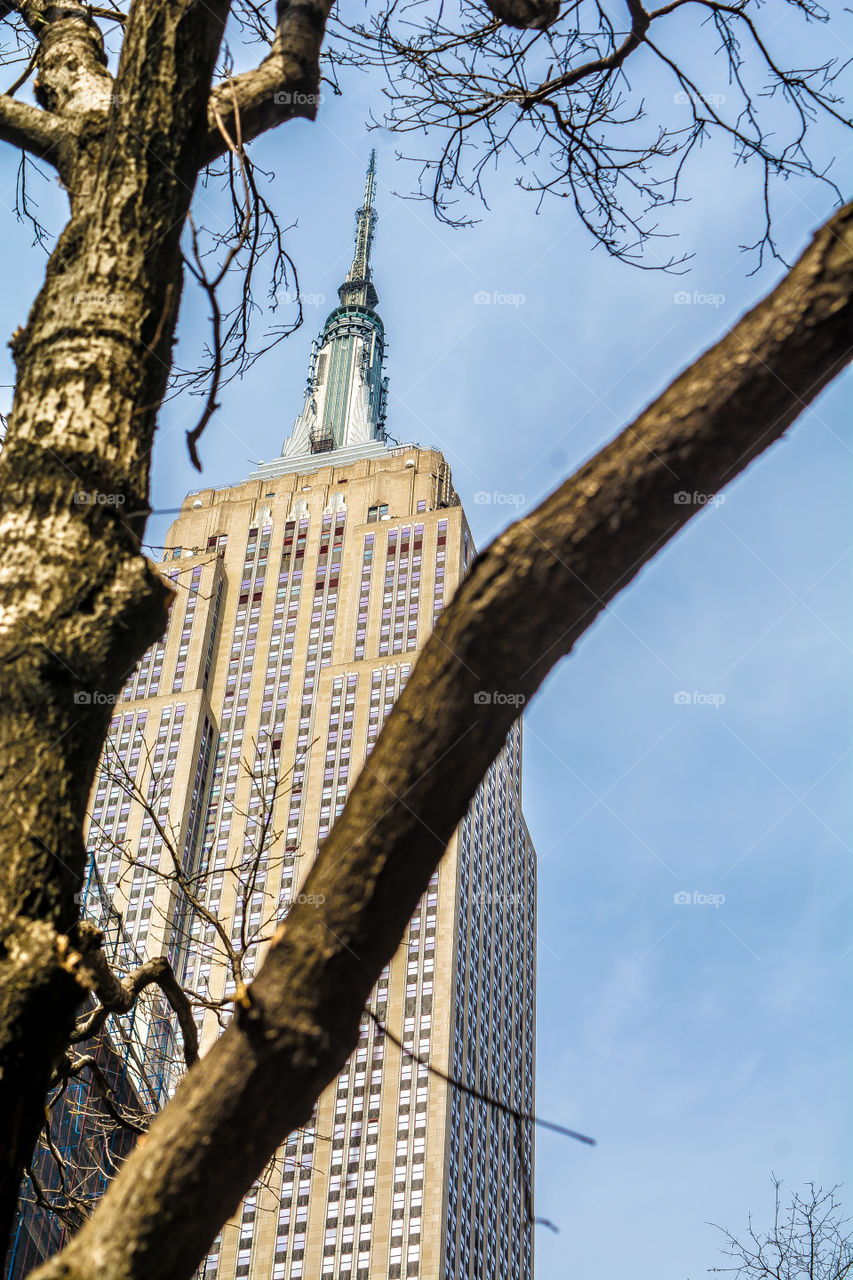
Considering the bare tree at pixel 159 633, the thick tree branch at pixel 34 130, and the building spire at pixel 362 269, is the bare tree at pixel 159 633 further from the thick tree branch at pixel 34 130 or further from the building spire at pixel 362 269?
the building spire at pixel 362 269

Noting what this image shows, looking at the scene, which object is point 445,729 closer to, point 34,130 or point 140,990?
point 140,990

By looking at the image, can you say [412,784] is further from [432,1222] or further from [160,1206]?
[432,1222]

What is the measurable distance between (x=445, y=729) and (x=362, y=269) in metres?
148

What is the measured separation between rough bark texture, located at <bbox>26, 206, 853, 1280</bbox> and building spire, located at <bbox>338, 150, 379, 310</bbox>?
14549 cm

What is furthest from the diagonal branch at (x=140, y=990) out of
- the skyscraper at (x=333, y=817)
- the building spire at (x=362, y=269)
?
the building spire at (x=362, y=269)

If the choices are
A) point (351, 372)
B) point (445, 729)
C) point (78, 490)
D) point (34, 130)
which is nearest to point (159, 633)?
point (78, 490)

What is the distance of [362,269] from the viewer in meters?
145

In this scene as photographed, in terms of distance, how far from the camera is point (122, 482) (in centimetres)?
268

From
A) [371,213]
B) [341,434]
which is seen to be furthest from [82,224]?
[371,213]

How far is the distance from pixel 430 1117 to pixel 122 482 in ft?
275

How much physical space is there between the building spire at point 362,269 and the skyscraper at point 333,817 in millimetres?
22390

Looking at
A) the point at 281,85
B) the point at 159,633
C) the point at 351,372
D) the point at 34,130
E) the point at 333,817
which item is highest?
the point at 351,372

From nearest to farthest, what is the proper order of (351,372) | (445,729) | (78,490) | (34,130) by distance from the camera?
1. (445,729)
2. (78,490)
3. (34,130)
4. (351,372)

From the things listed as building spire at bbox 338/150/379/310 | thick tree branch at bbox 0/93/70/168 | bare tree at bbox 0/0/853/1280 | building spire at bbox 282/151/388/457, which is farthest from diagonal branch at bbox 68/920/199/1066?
building spire at bbox 338/150/379/310
